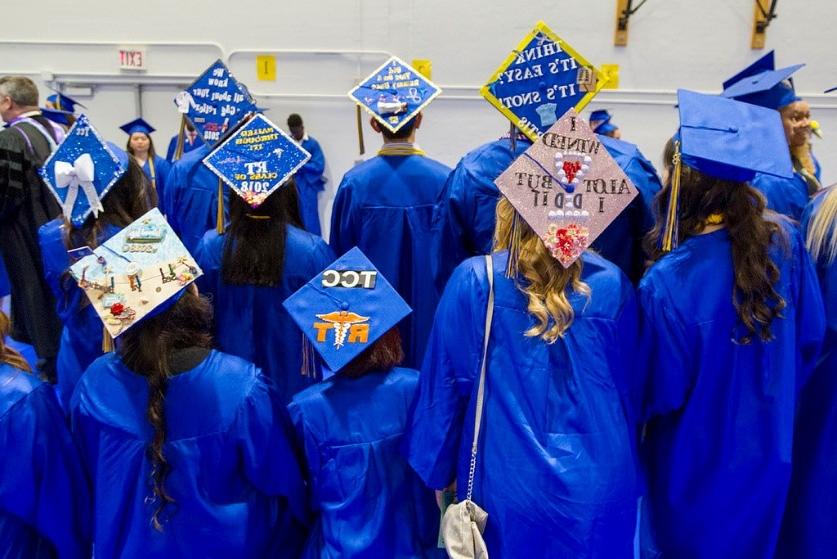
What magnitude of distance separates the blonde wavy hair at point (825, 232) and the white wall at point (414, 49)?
174 inches

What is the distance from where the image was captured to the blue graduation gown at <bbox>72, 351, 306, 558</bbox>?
1887mm

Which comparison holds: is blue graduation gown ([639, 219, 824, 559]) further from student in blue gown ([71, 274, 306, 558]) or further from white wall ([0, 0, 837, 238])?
white wall ([0, 0, 837, 238])

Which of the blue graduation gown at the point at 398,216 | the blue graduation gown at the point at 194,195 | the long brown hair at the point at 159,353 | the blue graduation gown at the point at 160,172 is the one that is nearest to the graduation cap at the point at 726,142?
the long brown hair at the point at 159,353

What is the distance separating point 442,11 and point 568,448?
5446 millimetres

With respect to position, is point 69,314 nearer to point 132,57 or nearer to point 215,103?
point 215,103

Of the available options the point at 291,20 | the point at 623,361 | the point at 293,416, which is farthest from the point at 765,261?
the point at 291,20

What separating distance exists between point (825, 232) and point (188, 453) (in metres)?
1.98

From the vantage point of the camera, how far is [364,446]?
1.96m

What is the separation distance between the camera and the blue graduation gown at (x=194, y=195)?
388cm

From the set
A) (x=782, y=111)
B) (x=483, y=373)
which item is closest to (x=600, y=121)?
(x=782, y=111)

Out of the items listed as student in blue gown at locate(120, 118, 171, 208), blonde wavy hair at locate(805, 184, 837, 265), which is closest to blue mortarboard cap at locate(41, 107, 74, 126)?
student in blue gown at locate(120, 118, 171, 208)

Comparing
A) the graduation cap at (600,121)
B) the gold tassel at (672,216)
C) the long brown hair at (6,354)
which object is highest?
the graduation cap at (600,121)

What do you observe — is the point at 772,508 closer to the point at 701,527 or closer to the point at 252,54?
the point at 701,527

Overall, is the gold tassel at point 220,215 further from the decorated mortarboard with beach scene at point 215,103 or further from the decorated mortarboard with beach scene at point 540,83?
the decorated mortarboard with beach scene at point 540,83
